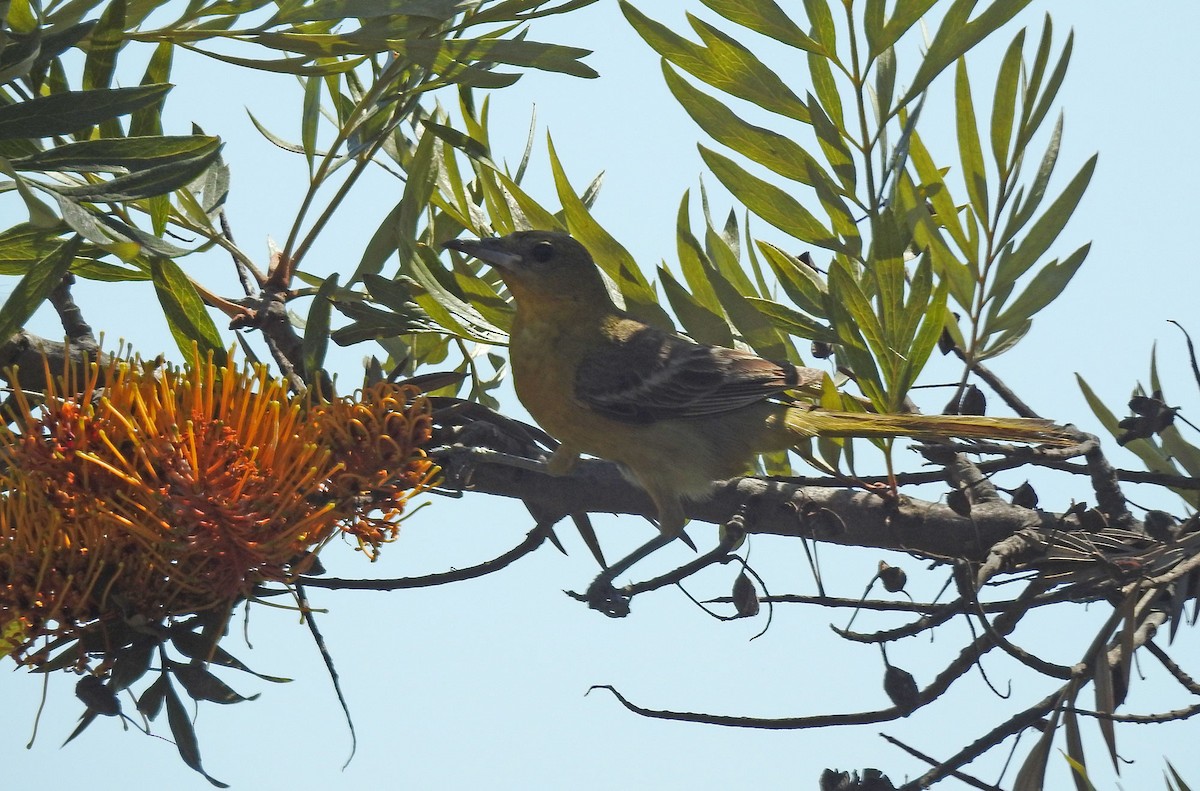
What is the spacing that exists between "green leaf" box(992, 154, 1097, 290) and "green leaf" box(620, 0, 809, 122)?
0.42 m

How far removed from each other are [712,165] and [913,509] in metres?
0.67

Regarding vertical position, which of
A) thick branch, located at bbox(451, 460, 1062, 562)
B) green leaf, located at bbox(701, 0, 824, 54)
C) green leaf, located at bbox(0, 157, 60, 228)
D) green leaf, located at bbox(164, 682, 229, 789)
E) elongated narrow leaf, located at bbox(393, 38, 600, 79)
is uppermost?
green leaf, located at bbox(701, 0, 824, 54)

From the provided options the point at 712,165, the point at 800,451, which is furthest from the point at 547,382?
the point at 712,165

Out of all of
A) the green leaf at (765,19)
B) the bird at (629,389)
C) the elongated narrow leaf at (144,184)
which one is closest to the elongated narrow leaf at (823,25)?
the green leaf at (765,19)

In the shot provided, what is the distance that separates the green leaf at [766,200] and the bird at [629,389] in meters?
0.42

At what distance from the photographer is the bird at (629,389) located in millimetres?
2537

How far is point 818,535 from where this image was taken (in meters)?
1.90

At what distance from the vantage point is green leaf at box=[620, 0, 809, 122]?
192 centimetres

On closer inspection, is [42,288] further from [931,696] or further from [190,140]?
[931,696]

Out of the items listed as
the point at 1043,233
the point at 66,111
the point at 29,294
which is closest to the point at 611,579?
the point at 1043,233

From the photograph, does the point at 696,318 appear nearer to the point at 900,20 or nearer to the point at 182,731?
the point at 900,20

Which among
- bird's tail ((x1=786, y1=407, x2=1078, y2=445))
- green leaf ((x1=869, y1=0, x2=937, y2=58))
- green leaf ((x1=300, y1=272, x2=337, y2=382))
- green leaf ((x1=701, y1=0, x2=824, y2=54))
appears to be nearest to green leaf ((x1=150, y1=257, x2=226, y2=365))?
green leaf ((x1=300, y1=272, x2=337, y2=382))

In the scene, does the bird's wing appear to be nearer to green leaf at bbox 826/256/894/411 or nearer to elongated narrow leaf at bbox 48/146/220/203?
green leaf at bbox 826/256/894/411

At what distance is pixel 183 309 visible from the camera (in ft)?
6.01
